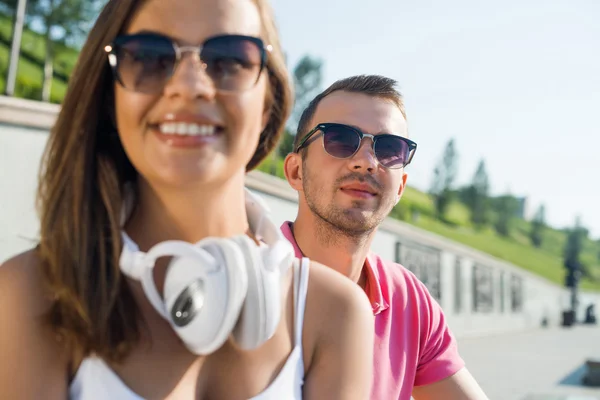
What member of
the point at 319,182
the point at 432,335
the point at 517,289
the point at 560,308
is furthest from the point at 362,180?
the point at 560,308

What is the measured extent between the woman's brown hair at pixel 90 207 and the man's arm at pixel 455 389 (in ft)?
4.34

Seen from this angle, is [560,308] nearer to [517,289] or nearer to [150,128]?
[517,289]

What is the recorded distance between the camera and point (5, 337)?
1015 mm

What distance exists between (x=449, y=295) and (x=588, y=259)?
104m

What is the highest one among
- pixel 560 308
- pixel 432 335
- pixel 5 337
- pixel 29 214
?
pixel 5 337

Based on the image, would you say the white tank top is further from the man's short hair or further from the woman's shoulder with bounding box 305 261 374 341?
the man's short hair

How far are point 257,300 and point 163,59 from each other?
389 mm

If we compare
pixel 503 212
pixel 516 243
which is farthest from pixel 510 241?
pixel 503 212

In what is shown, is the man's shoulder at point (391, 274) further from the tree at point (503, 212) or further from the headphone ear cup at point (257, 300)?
the tree at point (503, 212)

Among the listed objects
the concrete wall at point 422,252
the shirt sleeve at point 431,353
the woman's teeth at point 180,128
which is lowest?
the concrete wall at point 422,252

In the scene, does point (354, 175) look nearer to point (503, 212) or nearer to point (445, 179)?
point (445, 179)

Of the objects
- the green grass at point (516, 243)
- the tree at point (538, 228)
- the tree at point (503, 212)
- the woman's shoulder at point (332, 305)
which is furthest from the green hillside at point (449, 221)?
the tree at point (503, 212)

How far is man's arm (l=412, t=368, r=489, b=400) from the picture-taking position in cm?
210

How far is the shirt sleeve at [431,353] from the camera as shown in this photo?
2.11 meters
